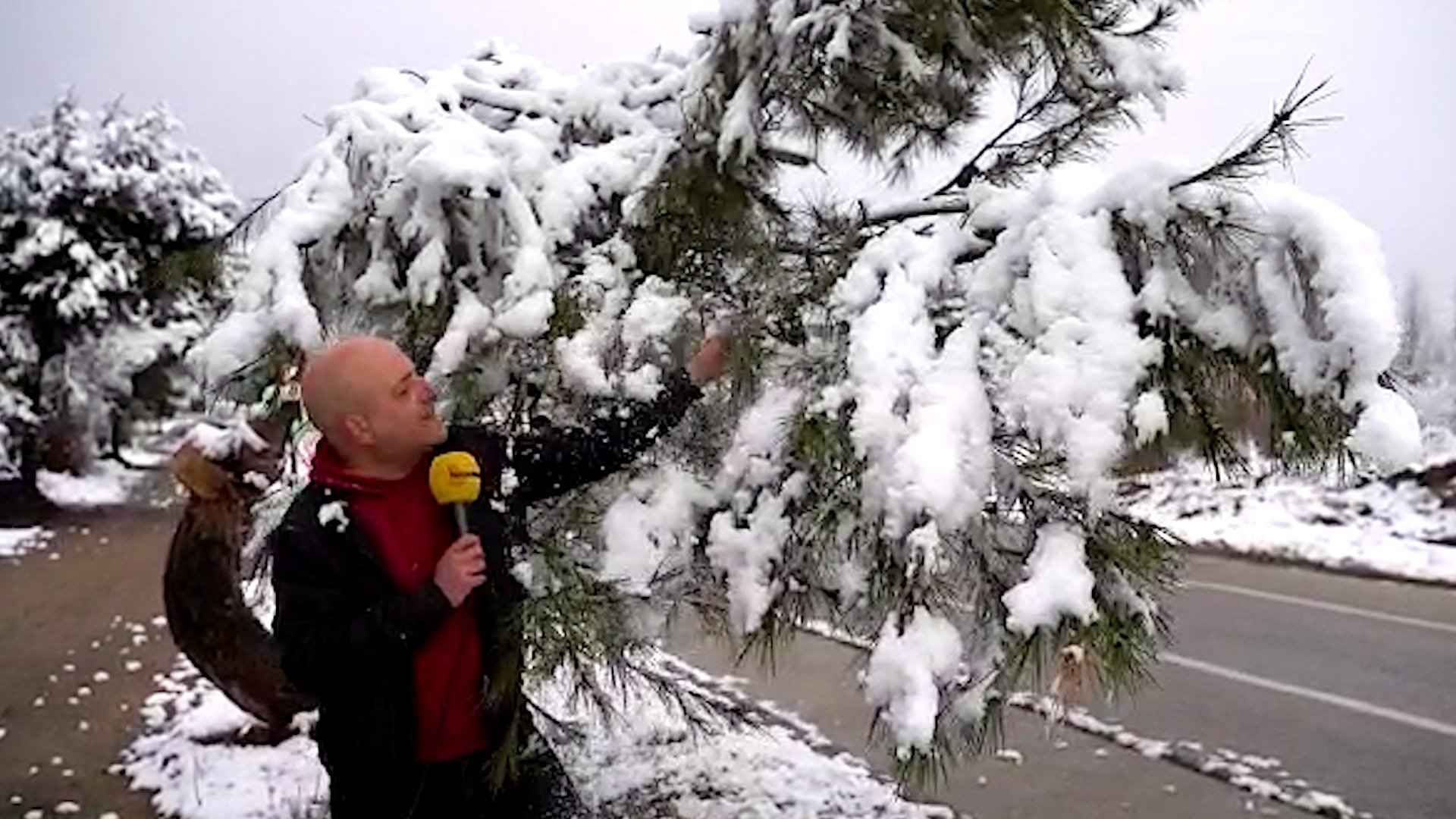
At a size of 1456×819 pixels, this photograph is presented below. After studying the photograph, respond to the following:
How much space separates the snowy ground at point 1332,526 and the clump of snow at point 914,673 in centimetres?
866

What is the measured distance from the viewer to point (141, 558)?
12141 millimetres

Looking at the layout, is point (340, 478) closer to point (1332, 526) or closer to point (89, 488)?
point (1332, 526)

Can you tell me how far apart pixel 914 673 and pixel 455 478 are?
0.81 metres

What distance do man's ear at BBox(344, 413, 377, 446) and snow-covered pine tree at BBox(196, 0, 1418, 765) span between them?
0.19 meters

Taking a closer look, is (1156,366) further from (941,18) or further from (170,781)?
(170,781)

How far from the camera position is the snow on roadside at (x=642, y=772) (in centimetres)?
390

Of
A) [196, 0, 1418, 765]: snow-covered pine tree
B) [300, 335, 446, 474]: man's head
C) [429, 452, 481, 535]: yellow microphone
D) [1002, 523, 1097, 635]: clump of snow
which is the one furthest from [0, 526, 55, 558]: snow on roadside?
[1002, 523, 1097, 635]: clump of snow

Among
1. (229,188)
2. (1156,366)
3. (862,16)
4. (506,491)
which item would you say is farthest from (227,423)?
(229,188)

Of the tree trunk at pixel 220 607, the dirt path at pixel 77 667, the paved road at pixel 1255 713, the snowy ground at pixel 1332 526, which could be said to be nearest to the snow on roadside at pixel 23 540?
the dirt path at pixel 77 667

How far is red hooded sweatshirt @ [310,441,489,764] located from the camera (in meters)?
2.21

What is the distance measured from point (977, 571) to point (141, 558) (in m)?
11.8

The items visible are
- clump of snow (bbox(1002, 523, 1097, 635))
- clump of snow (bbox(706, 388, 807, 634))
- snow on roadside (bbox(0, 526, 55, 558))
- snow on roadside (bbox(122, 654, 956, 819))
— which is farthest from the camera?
snow on roadside (bbox(0, 526, 55, 558))

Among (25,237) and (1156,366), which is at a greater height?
(25,237)

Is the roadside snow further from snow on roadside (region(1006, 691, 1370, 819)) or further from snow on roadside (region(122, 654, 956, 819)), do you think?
snow on roadside (region(1006, 691, 1370, 819))
